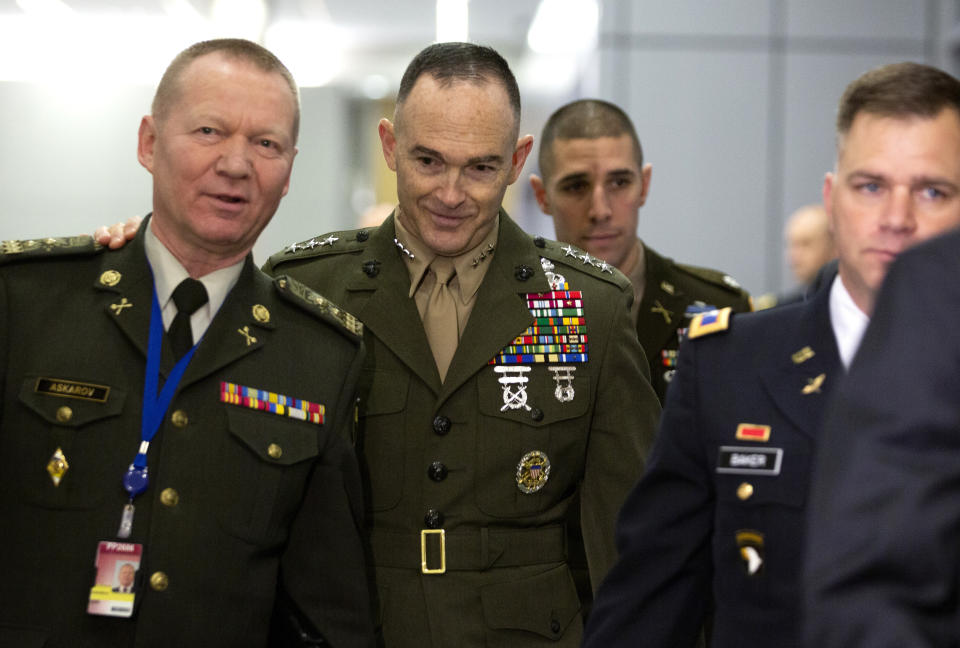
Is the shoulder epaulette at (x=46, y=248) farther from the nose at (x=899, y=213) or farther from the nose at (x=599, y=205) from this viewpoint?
the nose at (x=599, y=205)

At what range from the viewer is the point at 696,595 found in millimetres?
1855

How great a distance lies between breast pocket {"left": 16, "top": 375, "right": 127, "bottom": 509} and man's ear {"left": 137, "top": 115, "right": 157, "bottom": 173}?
1.53 feet

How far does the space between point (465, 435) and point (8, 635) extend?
93 cm

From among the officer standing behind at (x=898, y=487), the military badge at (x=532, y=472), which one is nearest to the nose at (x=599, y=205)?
the military badge at (x=532, y=472)

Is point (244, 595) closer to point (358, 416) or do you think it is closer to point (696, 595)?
point (358, 416)

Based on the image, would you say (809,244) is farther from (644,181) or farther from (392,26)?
(392,26)

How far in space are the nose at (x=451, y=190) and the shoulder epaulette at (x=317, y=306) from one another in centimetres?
31

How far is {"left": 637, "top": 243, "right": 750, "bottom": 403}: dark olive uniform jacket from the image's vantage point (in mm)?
3295

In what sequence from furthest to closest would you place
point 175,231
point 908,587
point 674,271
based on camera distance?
point 674,271
point 175,231
point 908,587

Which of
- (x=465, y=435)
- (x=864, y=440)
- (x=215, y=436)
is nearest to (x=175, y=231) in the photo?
(x=215, y=436)

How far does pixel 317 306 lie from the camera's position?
2244 millimetres

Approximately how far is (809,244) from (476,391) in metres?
Answer: 3.91

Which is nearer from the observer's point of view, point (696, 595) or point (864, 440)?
point (864, 440)

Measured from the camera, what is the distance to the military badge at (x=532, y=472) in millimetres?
2377
